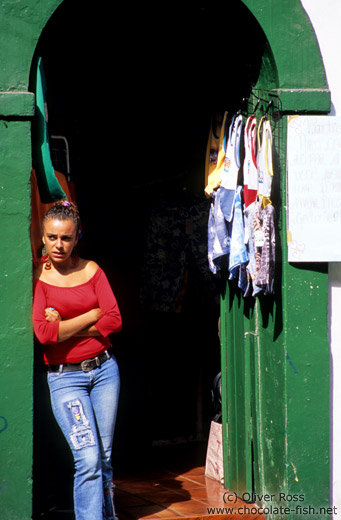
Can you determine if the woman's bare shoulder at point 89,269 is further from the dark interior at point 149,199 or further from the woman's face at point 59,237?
the dark interior at point 149,199

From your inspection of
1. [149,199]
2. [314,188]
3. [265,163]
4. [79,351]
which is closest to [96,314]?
[79,351]

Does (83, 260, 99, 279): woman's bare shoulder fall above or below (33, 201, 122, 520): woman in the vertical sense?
above

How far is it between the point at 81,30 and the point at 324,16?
1.86 meters

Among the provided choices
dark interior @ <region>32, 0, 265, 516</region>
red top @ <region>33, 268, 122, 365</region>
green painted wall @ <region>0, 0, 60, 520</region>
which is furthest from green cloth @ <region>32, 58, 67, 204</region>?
dark interior @ <region>32, 0, 265, 516</region>

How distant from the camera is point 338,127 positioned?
5000 millimetres

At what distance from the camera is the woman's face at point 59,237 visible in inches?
182

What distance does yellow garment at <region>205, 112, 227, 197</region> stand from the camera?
5.65 m

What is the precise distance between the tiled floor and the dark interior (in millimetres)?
478

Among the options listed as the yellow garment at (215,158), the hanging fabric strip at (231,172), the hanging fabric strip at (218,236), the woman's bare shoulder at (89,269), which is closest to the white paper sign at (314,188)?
the hanging fabric strip at (231,172)

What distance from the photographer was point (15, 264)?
4586 millimetres

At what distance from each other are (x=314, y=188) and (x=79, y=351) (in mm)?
1811

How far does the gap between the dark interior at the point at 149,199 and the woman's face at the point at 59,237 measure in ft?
6.06

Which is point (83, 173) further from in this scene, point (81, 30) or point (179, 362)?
point (179, 362)

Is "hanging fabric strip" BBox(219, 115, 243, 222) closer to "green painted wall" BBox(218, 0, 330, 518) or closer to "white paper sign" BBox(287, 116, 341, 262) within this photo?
"green painted wall" BBox(218, 0, 330, 518)
